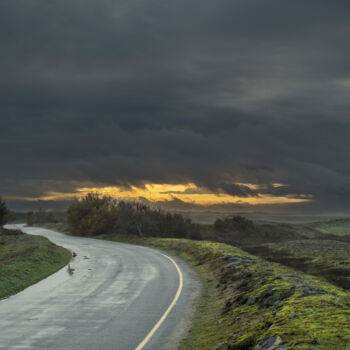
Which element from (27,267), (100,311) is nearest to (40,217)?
(27,267)

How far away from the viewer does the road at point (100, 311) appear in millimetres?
11945

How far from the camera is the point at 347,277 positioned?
25969mm

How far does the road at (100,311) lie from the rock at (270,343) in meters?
3.06

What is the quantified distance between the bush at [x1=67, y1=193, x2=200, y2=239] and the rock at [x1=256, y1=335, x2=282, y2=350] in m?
53.6

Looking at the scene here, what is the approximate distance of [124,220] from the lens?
66.3 metres

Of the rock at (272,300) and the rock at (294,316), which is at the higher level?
the rock at (294,316)

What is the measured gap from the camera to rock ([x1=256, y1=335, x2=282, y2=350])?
29.7ft

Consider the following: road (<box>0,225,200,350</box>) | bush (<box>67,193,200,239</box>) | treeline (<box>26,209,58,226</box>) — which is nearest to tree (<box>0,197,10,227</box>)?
bush (<box>67,193,200,239</box>)

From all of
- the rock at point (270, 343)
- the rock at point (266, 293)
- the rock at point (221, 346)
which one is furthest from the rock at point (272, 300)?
the rock at point (270, 343)

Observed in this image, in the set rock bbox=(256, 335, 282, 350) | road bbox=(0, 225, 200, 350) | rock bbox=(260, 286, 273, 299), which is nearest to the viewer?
rock bbox=(256, 335, 282, 350)

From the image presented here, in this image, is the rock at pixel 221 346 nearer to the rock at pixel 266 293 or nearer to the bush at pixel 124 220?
the rock at pixel 266 293

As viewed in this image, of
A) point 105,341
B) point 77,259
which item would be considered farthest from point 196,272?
point 105,341

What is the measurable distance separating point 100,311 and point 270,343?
824 cm

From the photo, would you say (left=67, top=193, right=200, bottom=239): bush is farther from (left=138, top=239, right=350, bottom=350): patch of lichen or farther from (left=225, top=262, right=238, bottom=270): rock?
(left=138, top=239, right=350, bottom=350): patch of lichen
